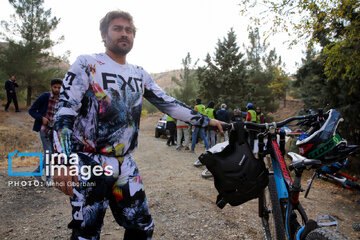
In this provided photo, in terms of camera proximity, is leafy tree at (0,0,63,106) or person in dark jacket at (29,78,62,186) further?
leafy tree at (0,0,63,106)

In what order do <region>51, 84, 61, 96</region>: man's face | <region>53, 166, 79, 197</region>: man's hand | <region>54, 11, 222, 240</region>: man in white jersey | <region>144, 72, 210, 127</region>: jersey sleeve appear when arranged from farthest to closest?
<region>51, 84, 61, 96</region>: man's face, <region>144, 72, 210, 127</region>: jersey sleeve, <region>54, 11, 222, 240</region>: man in white jersey, <region>53, 166, 79, 197</region>: man's hand

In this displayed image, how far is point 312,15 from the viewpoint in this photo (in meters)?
6.42

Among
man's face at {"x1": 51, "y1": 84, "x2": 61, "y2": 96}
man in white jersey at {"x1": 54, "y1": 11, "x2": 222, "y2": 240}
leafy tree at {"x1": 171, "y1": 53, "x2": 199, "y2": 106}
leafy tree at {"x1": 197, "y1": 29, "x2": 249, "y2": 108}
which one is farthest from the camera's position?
leafy tree at {"x1": 171, "y1": 53, "x2": 199, "y2": 106}

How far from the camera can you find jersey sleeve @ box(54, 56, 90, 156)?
4.99ft

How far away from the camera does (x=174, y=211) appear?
4.11m

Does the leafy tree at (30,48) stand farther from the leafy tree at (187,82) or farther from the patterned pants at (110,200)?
the patterned pants at (110,200)

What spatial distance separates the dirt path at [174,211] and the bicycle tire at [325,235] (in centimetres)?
178

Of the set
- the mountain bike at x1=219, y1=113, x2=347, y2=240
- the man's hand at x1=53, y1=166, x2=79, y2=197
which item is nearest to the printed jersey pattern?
the man's hand at x1=53, y1=166, x2=79, y2=197

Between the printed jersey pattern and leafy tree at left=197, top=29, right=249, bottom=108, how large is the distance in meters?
15.0

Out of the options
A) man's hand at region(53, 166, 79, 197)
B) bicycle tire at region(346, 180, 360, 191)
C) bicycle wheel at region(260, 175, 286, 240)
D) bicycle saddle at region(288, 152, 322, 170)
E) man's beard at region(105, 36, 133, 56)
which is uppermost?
man's beard at region(105, 36, 133, 56)

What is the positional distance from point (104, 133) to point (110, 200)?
491 mm

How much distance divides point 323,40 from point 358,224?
18.4 ft

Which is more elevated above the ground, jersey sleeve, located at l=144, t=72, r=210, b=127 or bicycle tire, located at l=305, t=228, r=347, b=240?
jersey sleeve, located at l=144, t=72, r=210, b=127

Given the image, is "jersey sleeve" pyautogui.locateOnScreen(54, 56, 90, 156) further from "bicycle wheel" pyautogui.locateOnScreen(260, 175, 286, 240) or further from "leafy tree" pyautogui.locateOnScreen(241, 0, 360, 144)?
"leafy tree" pyautogui.locateOnScreen(241, 0, 360, 144)
